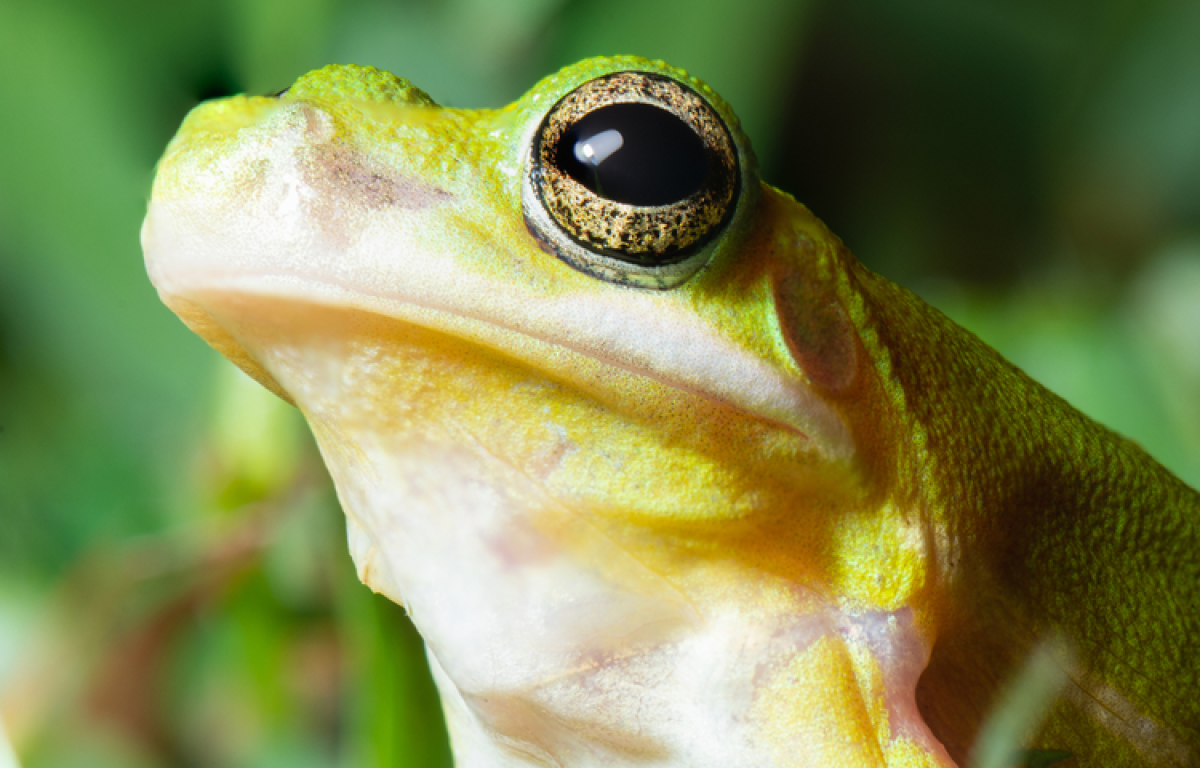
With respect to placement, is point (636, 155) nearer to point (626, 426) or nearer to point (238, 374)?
point (626, 426)

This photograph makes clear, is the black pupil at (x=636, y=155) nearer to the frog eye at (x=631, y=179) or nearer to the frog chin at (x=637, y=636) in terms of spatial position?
the frog eye at (x=631, y=179)

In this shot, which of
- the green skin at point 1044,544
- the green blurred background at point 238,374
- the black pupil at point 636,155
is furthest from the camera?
the green blurred background at point 238,374

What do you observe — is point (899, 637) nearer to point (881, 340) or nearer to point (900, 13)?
point (881, 340)

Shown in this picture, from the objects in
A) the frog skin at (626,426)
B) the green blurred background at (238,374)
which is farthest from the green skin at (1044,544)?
the green blurred background at (238,374)

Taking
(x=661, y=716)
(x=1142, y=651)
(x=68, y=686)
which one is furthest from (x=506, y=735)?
(x=68, y=686)

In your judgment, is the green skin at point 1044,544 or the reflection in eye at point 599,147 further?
the green skin at point 1044,544

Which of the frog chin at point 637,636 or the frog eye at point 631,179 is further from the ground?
the frog eye at point 631,179

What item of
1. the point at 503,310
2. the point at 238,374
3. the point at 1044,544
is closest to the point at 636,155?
the point at 503,310

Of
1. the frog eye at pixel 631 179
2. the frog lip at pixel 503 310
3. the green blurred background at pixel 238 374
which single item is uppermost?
the frog eye at pixel 631 179

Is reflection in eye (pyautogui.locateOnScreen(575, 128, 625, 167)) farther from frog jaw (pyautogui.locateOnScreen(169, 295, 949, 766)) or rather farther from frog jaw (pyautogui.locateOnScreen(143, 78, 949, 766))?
frog jaw (pyautogui.locateOnScreen(169, 295, 949, 766))
